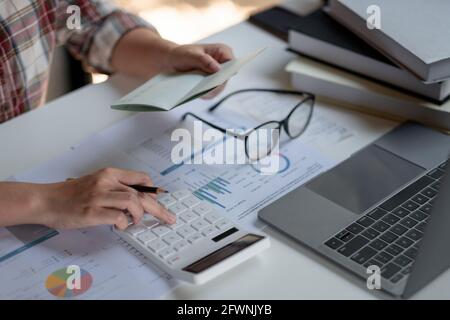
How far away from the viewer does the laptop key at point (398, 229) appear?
84 centimetres

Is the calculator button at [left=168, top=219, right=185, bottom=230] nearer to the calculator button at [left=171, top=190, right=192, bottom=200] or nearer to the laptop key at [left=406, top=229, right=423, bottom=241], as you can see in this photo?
the calculator button at [left=171, top=190, right=192, bottom=200]

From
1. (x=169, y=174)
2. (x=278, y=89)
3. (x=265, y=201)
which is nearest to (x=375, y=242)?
(x=265, y=201)

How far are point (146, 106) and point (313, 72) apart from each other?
1.10 feet

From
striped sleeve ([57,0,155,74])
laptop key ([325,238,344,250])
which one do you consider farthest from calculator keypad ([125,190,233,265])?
striped sleeve ([57,0,155,74])

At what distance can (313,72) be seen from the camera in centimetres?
114

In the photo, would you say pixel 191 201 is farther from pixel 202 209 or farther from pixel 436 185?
pixel 436 185

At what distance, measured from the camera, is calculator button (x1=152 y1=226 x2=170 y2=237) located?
0.85 metres

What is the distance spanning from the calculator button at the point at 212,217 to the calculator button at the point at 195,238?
0.03 m

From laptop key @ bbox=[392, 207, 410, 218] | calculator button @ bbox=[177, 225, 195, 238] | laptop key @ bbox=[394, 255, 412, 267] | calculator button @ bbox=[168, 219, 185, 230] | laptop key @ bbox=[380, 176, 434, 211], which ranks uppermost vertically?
calculator button @ bbox=[168, 219, 185, 230]

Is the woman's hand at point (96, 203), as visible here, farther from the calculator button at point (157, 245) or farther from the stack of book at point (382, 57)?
the stack of book at point (382, 57)

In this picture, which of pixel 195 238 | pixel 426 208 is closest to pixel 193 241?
pixel 195 238

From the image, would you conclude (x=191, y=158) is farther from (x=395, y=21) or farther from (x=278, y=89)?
(x=395, y=21)

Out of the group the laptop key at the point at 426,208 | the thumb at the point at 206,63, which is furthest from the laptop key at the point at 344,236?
the thumb at the point at 206,63

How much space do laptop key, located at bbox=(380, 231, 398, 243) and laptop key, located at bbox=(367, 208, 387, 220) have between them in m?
0.03
